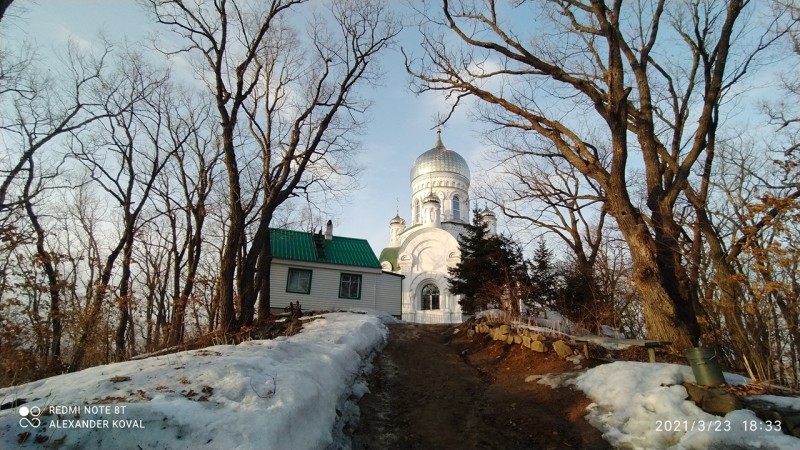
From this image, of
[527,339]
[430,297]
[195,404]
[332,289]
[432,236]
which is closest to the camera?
[195,404]

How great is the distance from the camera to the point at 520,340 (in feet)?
32.0

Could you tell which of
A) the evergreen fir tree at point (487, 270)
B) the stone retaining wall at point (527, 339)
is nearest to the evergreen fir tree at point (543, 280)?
the evergreen fir tree at point (487, 270)

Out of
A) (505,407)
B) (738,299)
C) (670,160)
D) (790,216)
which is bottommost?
(505,407)

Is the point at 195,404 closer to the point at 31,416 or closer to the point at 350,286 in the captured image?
the point at 31,416

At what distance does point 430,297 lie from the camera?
99.6 ft

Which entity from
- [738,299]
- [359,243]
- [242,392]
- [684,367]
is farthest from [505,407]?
[359,243]

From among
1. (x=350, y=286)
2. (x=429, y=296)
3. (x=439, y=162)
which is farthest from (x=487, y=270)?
(x=439, y=162)

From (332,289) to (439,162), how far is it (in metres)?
19.0

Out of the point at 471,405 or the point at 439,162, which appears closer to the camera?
the point at 471,405

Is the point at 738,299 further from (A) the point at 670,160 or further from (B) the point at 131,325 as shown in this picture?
(B) the point at 131,325

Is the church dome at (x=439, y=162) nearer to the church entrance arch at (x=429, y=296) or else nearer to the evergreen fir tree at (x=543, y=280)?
the church entrance arch at (x=429, y=296)

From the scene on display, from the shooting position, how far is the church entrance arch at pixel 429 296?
30047mm

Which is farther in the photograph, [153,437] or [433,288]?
[433,288]

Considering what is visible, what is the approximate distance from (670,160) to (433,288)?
71.6ft
